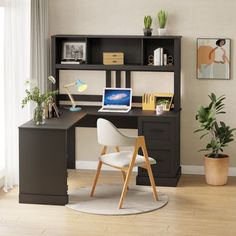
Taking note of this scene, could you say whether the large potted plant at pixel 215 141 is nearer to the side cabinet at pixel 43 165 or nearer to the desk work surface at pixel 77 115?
the desk work surface at pixel 77 115

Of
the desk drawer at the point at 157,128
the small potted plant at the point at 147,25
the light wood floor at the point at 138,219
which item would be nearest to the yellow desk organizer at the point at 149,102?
the desk drawer at the point at 157,128

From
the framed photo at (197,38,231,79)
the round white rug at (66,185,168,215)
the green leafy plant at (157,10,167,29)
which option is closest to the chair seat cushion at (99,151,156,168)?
the round white rug at (66,185,168,215)

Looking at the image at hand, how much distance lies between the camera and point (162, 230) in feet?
17.5

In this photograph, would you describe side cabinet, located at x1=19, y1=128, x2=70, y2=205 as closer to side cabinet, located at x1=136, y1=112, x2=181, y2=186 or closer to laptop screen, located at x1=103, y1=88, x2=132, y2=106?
side cabinet, located at x1=136, y1=112, x2=181, y2=186

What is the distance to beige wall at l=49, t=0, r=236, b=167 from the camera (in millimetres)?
6906

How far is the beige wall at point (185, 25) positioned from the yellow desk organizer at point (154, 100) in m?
0.22

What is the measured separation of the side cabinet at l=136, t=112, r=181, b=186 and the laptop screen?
51cm

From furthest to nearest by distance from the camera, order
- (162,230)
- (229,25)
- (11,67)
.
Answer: (229,25) < (11,67) < (162,230)

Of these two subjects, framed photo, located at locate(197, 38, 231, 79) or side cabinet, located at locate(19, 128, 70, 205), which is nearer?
side cabinet, located at locate(19, 128, 70, 205)

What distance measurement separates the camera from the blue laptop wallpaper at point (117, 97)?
7074 millimetres

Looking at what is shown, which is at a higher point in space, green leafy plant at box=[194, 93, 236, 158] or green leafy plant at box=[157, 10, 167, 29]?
green leafy plant at box=[157, 10, 167, 29]

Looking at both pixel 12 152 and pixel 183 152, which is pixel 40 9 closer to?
pixel 12 152

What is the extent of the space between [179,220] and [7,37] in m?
2.33

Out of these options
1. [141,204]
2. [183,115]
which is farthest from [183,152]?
[141,204]
